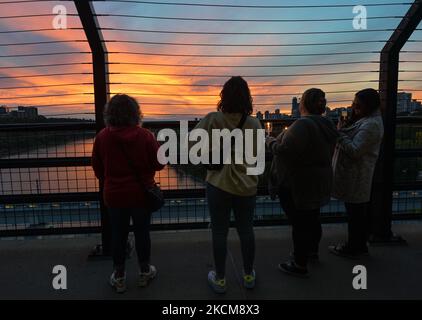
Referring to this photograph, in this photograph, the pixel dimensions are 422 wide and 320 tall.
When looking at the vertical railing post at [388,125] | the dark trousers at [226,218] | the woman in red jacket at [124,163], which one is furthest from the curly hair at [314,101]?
the woman in red jacket at [124,163]

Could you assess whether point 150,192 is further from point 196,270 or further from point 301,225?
point 301,225

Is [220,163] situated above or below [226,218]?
above

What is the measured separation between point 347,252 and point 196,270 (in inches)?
58.3

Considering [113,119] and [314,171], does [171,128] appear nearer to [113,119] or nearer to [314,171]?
[113,119]

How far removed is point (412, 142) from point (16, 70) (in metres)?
4.20

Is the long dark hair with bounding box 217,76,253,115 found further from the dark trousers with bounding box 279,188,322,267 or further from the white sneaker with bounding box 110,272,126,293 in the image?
the white sneaker with bounding box 110,272,126,293

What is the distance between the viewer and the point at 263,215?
13.3ft

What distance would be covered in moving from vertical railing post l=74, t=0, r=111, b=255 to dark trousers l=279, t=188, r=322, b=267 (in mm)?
A: 1691

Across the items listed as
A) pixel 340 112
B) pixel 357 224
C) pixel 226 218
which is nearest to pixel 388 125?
pixel 340 112

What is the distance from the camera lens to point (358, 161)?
10.1ft

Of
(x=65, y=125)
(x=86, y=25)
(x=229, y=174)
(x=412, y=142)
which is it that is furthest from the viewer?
(x=412, y=142)

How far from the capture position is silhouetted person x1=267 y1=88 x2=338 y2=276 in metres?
2.68

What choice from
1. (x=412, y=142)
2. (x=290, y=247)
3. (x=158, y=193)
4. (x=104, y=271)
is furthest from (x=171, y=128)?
(x=412, y=142)
